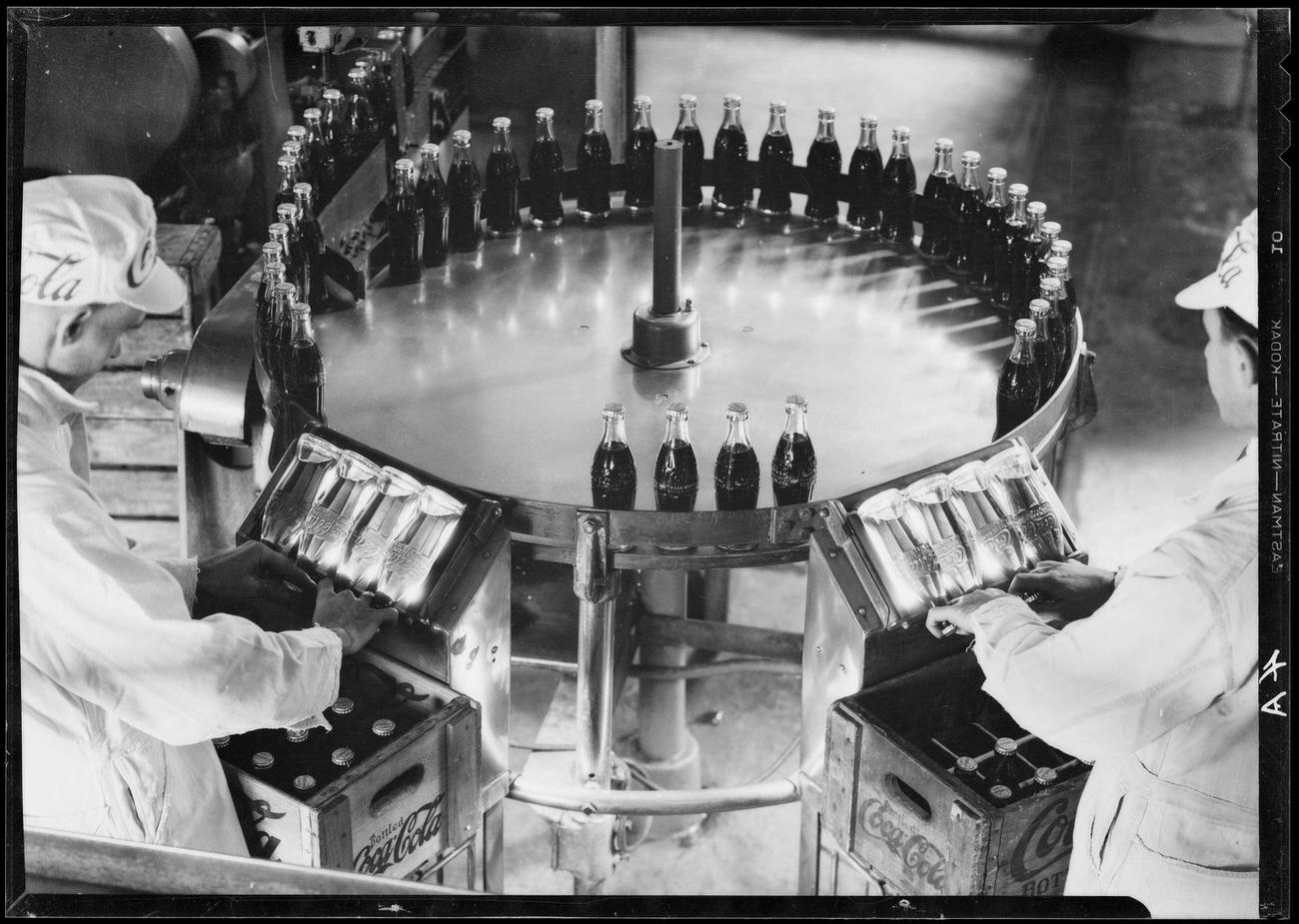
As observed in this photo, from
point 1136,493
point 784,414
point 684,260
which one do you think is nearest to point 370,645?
point 784,414

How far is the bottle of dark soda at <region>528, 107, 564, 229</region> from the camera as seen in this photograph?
420 centimetres

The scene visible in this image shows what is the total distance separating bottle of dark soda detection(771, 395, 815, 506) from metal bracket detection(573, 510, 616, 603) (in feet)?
1.18

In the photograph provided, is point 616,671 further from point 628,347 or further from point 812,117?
point 812,117

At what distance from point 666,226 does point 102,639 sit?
1406mm

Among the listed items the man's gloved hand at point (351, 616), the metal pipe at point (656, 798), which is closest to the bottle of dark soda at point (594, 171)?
the man's gloved hand at point (351, 616)

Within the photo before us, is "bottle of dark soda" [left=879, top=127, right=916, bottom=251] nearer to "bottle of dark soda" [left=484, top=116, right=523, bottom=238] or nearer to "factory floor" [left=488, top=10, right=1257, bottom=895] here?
"factory floor" [left=488, top=10, right=1257, bottom=895]

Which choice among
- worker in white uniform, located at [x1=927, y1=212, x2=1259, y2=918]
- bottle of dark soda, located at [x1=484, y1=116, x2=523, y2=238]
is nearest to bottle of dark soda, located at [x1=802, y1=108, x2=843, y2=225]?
bottle of dark soda, located at [x1=484, y1=116, x2=523, y2=238]

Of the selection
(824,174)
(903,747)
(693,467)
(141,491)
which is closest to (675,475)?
(693,467)

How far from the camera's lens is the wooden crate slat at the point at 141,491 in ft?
13.0

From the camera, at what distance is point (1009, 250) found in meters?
3.98

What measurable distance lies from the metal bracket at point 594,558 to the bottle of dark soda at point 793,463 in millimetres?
361

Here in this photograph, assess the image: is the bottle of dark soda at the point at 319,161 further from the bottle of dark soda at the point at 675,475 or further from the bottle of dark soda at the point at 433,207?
the bottle of dark soda at the point at 675,475

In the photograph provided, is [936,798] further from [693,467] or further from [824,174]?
[824,174]

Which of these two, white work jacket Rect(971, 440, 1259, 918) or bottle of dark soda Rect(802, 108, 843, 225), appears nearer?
white work jacket Rect(971, 440, 1259, 918)
